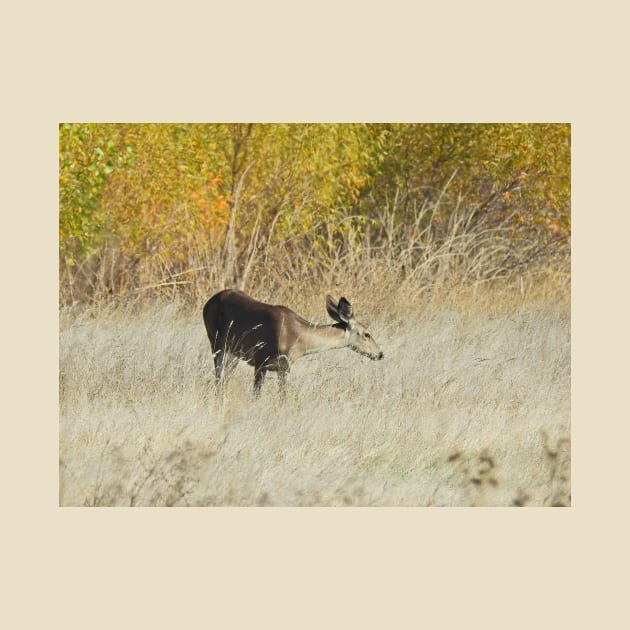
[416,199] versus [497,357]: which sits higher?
[416,199]

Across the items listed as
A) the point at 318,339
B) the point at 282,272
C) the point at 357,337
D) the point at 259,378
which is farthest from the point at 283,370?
the point at 282,272

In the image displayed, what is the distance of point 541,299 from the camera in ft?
48.4

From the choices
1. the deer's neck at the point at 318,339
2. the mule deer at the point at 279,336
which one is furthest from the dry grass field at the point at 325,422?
the deer's neck at the point at 318,339

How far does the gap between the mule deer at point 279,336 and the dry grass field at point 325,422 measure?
0.27 meters

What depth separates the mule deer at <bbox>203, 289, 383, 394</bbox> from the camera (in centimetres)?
1061

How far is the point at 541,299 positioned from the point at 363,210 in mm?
3925

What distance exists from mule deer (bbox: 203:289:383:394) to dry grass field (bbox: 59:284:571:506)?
0.27 meters

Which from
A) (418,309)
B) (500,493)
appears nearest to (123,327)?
(418,309)

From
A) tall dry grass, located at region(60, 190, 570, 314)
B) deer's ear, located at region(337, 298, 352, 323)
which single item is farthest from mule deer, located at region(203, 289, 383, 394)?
tall dry grass, located at region(60, 190, 570, 314)

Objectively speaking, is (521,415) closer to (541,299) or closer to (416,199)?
(541,299)

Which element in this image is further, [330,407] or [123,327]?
[123,327]

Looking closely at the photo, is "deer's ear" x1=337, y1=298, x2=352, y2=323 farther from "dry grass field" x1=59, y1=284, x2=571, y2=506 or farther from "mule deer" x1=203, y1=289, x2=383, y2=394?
"dry grass field" x1=59, y1=284, x2=571, y2=506

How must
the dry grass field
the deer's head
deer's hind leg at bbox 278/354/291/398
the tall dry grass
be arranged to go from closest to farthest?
1. the dry grass field
2. deer's hind leg at bbox 278/354/291/398
3. the deer's head
4. the tall dry grass

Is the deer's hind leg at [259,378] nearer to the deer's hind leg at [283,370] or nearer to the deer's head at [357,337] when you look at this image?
the deer's hind leg at [283,370]
